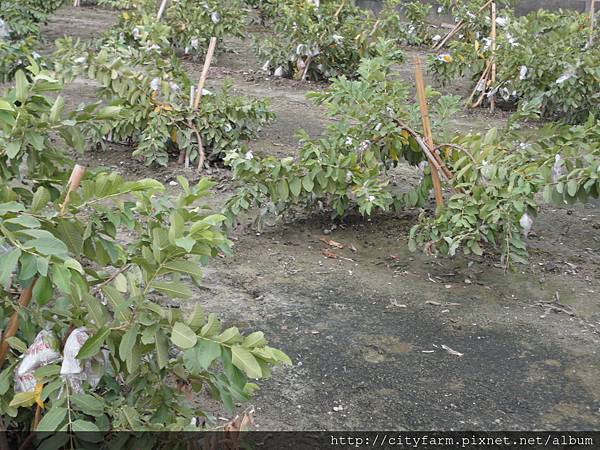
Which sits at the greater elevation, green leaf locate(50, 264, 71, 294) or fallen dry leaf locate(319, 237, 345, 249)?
green leaf locate(50, 264, 71, 294)

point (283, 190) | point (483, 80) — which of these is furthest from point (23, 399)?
point (483, 80)

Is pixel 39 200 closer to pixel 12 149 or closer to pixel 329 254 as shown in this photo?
pixel 12 149

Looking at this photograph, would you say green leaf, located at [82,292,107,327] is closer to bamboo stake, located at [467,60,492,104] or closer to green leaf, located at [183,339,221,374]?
green leaf, located at [183,339,221,374]

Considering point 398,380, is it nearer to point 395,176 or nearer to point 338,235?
point 338,235

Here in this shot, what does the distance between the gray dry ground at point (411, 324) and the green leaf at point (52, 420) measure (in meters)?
1.08

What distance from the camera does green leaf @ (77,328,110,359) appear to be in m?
1.80

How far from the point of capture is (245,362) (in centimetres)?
171

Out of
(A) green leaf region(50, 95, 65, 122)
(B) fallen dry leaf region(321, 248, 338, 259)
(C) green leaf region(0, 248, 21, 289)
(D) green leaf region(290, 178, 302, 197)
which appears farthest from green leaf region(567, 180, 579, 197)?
(C) green leaf region(0, 248, 21, 289)

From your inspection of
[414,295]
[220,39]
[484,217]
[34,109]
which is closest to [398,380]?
[414,295]

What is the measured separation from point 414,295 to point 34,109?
2100mm

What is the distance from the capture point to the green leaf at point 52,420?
1.75m

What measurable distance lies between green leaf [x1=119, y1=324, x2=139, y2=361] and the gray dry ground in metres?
1.05

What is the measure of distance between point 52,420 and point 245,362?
43 centimetres

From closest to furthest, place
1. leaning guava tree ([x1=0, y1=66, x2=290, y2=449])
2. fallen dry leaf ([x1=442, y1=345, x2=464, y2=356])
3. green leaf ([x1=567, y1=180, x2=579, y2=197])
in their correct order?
leaning guava tree ([x1=0, y1=66, x2=290, y2=449]) < fallen dry leaf ([x1=442, y1=345, x2=464, y2=356]) < green leaf ([x1=567, y1=180, x2=579, y2=197])
